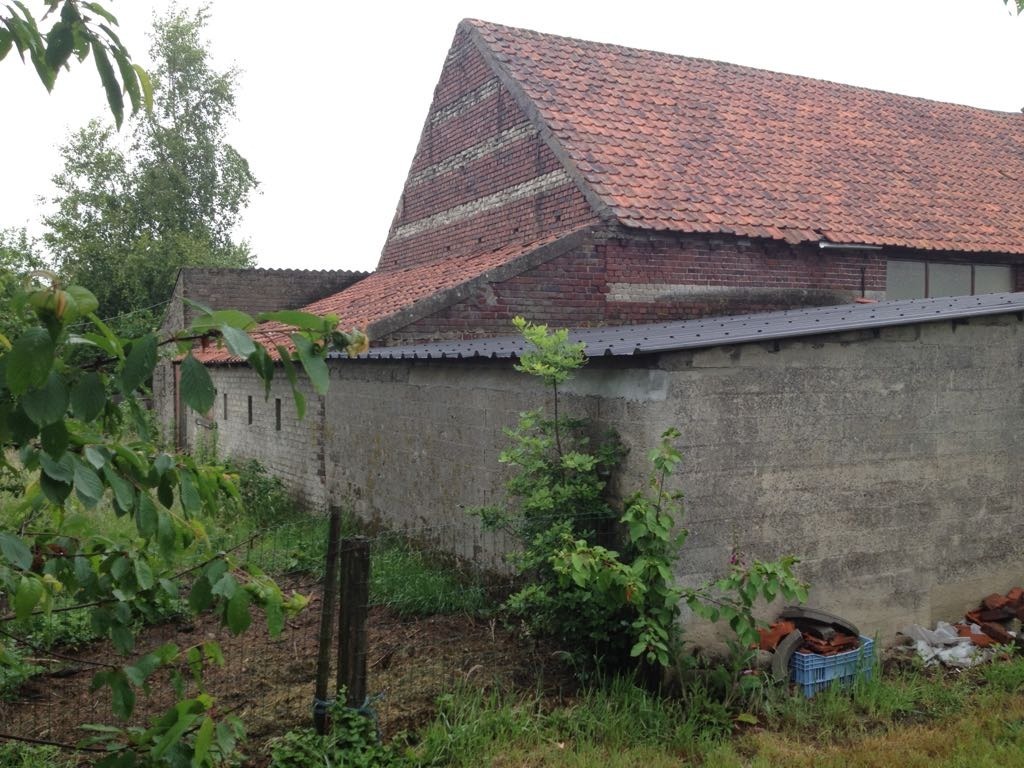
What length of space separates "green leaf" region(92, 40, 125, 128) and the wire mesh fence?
97.6 inches

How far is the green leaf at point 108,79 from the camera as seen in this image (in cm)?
238

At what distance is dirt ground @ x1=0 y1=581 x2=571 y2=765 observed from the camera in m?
5.93

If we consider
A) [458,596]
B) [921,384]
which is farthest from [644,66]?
[458,596]

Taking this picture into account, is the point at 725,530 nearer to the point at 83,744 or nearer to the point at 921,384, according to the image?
the point at 921,384

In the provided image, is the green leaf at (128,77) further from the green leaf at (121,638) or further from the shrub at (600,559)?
the shrub at (600,559)

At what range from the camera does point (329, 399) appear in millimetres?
12148

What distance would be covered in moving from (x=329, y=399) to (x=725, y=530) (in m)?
6.61

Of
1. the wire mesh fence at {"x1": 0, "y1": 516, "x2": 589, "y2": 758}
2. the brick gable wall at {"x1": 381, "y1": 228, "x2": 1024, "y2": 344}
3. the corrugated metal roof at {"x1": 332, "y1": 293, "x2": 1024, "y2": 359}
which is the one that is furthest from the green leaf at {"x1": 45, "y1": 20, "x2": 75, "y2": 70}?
the brick gable wall at {"x1": 381, "y1": 228, "x2": 1024, "y2": 344}

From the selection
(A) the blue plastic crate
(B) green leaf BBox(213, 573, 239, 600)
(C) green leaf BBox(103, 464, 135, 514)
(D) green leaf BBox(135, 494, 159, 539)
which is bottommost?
(A) the blue plastic crate

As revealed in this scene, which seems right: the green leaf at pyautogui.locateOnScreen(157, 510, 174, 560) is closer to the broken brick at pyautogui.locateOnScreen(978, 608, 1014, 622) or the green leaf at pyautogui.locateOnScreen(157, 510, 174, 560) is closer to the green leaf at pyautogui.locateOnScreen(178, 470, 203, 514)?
the green leaf at pyautogui.locateOnScreen(178, 470, 203, 514)

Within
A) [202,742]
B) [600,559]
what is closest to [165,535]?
[202,742]

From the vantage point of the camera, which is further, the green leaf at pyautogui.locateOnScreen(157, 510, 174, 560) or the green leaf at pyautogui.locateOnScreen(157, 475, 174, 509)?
the green leaf at pyautogui.locateOnScreen(157, 475, 174, 509)

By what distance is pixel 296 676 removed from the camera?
6.80 m

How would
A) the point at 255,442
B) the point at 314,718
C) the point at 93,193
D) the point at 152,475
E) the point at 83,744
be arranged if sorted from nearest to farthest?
Answer: the point at 152,475
the point at 83,744
the point at 314,718
the point at 255,442
the point at 93,193
